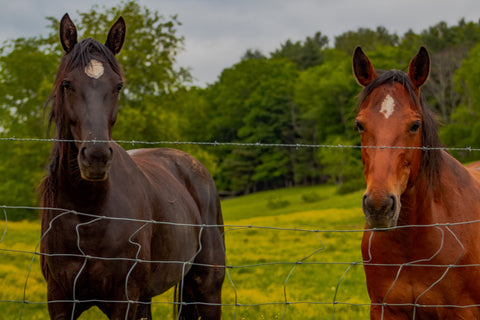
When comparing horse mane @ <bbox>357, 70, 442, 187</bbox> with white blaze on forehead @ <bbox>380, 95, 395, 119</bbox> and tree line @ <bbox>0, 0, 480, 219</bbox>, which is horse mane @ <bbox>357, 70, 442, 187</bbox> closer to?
white blaze on forehead @ <bbox>380, 95, 395, 119</bbox>

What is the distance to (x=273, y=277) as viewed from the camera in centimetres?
1069

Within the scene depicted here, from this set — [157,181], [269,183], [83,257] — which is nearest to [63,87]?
[83,257]

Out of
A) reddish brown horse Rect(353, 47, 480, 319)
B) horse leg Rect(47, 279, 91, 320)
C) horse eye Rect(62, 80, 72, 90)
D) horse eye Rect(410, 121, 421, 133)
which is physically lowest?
horse leg Rect(47, 279, 91, 320)

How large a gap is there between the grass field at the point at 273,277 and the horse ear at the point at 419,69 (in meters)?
1.16

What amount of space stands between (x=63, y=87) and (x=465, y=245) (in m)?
3.05

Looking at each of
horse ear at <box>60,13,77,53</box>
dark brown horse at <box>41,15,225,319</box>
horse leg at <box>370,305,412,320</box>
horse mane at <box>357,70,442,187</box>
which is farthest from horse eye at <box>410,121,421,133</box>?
horse ear at <box>60,13,77,53</box>

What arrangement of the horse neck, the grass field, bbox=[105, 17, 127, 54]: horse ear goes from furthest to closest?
the grass field < bbox=[105, 17, 127, 54]: horse ear < the horse neck

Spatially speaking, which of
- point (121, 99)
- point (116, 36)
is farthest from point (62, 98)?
point (121, 99)

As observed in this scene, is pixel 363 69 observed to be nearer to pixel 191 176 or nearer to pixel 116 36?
pixel 116 36

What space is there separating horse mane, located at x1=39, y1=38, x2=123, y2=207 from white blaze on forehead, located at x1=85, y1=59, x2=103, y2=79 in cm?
3

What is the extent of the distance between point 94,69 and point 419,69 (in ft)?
7.59

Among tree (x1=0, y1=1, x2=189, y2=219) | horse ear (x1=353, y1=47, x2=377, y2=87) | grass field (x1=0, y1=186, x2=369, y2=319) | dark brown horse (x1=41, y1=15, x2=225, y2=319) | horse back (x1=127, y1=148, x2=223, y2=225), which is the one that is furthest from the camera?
tree (x1=0, y1=1, x2=189, y2=219)

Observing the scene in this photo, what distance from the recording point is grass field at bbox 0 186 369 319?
624 centimetres

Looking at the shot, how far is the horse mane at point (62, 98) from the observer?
12.1 ft
